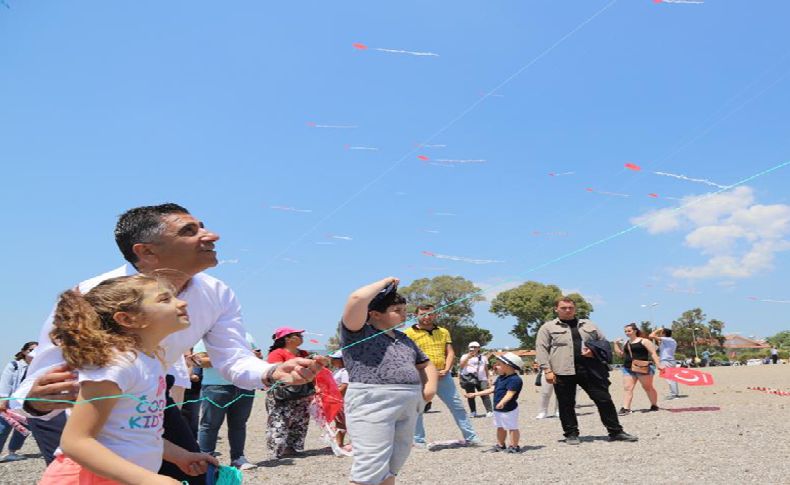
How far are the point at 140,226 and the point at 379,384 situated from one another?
1.86m

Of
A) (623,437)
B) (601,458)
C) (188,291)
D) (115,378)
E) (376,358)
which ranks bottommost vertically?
(601,458)

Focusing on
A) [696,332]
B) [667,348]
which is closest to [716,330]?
[696,332]

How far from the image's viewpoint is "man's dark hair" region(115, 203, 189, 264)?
8.70 ft

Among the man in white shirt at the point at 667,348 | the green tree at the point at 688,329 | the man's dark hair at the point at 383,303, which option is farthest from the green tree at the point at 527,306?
the man's dark hair at the point at 383,303

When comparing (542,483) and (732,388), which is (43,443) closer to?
(542,483)

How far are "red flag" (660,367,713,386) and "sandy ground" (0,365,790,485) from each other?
2094 millimetres

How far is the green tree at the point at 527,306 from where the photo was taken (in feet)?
173

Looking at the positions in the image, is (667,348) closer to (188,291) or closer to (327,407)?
(327,407)

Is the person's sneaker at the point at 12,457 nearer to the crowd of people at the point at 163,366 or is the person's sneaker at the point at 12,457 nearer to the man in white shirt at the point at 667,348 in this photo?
the crowd of people at the point at 163,366

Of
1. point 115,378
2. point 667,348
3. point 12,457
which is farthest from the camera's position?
point 667,348

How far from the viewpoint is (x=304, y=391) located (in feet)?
25.6

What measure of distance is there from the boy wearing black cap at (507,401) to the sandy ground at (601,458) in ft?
0.78

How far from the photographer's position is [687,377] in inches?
520

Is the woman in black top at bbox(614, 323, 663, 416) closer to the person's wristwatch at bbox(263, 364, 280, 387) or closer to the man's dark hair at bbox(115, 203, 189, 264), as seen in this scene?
the person's wristwatch at bbox(263, 364, 280, 387)
